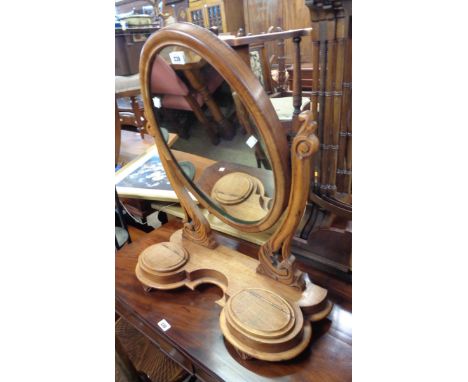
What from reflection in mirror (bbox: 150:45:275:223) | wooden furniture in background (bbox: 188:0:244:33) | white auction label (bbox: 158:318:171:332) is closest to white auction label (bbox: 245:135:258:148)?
reflection in mirror (bbox: 150:45:275:223)

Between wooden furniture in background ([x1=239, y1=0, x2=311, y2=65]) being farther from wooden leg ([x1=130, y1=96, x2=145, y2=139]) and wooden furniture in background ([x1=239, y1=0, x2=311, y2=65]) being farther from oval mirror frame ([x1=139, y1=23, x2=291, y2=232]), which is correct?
oval mirror frame ([x1=139, y1=23, x2=291, y2=232])

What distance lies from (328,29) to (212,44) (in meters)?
0.26

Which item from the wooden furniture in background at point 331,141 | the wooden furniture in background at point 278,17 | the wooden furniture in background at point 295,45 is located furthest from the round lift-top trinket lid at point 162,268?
the wooden furniture in background at point 278,17

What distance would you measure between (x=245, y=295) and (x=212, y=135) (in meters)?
0.32

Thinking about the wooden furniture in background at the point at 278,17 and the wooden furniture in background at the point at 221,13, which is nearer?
the wooden furniture in background at the point at 278,17

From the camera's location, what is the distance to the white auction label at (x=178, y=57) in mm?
533

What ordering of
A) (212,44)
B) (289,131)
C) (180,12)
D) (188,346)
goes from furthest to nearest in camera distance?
1. (180,12)
2. (289,131)
3. (188,346)
4. (212,44)

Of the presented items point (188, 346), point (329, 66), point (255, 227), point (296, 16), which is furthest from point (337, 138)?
point (296, 16)

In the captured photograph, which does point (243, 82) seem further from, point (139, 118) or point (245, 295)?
point (139, 118)

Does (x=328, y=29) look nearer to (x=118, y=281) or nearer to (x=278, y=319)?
(x=278, y=319)

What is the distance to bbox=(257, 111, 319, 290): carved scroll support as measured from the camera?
44 centimetres

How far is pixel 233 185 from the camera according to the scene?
27.5 inches

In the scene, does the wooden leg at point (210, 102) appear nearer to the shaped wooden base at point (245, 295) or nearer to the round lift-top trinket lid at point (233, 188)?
the round lift-top trinket lid at point (233, 188)

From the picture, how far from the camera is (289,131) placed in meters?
0.87
